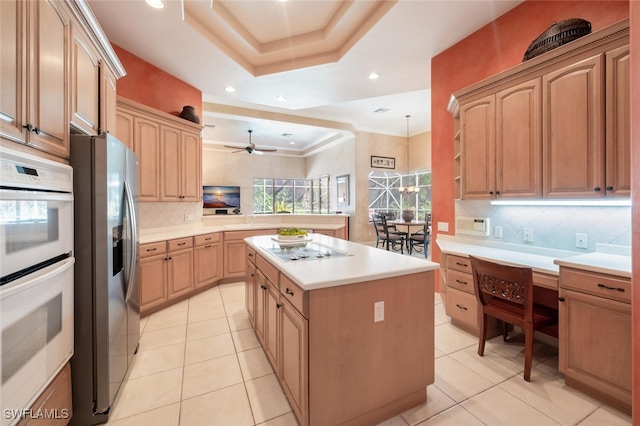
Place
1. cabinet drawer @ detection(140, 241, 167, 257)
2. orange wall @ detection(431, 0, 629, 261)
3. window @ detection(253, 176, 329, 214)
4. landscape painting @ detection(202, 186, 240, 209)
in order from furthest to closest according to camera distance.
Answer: window @ detection(253, 176, 329, 214), landscape painting @ detection(202, 186, 240, 209), cabinet drawer @ detection(140, 241, 167, 257), orange wall @ detection(431, 0, 629, 261)

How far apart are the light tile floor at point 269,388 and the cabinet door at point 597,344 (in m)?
0.13

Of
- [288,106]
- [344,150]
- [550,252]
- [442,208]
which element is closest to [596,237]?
[550,252]

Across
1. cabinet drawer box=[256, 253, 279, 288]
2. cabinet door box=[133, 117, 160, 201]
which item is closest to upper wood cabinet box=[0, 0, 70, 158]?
cabinet drawer box=[256, 253, 279, 288]

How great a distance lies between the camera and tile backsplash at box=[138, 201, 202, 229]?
3.54 m

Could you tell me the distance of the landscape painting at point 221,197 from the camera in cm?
922

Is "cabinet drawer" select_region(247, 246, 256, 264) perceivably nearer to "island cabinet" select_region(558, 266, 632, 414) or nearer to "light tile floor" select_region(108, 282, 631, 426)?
"light tile floor" select_region(108, 282, 631, 426)

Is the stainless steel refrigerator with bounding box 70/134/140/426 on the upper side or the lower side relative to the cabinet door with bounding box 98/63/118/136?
lower

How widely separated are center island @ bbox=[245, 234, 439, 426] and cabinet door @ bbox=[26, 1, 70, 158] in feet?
4.51

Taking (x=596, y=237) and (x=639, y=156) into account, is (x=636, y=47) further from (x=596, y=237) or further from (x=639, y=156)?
(x=596, y=237)

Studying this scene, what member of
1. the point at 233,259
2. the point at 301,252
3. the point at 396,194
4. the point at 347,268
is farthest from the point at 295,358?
the point at 396,194

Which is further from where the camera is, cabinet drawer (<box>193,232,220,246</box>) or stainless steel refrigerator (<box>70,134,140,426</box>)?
cabinet drawer (<box>193,232,220,246</box>)

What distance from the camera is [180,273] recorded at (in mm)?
3451

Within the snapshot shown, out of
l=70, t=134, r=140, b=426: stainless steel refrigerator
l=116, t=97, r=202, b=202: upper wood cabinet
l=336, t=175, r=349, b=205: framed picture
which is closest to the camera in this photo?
l=70, t=134, r=140, b=426: stainless steel refrigerator

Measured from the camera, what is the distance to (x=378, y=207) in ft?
30.0
